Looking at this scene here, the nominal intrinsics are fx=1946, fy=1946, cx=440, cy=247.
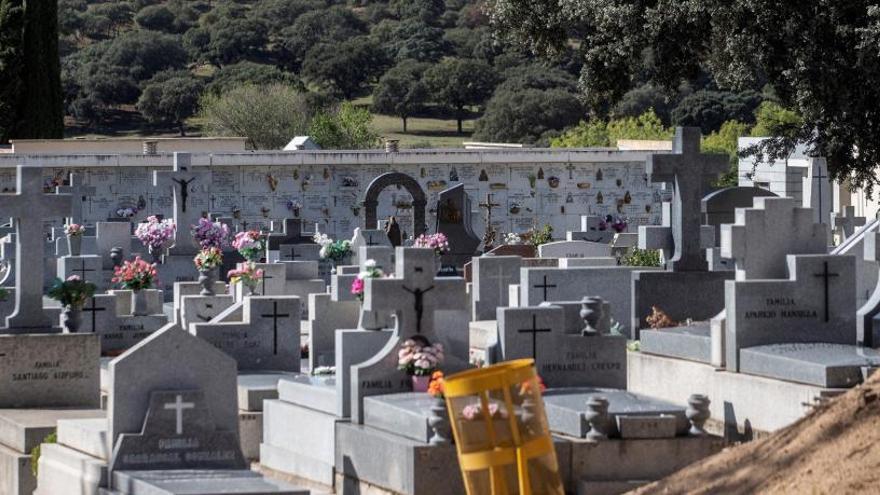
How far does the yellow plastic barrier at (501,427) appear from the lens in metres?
9.88

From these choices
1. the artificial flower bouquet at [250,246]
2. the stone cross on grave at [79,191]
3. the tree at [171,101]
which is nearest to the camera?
the artificial flower bouquet at [250,246]

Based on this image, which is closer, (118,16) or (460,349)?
(460,349)

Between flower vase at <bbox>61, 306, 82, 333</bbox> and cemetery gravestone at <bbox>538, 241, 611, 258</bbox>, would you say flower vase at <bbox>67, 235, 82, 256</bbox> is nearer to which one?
cemetery gravestone at <bbox>538, 241, 611, 258</bbox>

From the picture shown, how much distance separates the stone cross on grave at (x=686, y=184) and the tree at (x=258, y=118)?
171 feet

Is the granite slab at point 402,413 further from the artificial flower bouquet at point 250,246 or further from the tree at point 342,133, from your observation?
the tree at point 342,133

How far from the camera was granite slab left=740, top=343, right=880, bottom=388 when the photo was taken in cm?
1378

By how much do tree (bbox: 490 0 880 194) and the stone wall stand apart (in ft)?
55.7

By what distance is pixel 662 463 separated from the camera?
42.6ft

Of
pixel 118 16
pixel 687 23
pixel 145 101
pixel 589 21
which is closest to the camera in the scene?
pixel 687 23

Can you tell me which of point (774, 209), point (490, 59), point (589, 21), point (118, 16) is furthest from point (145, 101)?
point (774, 209)

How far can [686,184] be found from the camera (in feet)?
64.0

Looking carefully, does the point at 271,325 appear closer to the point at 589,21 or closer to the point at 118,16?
the point at 589,21

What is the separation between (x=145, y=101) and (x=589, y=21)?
75.5 m

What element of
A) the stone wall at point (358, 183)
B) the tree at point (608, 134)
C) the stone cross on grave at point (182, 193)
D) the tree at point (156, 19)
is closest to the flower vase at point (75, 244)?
the stone cross on grave at point (182, 193)
